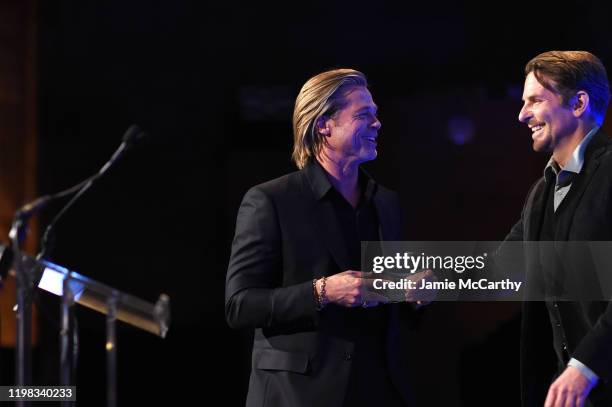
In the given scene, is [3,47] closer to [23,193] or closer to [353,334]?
[23,193]

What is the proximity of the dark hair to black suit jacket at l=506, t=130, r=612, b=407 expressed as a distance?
0.10 metres

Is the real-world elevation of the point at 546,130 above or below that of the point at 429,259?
above

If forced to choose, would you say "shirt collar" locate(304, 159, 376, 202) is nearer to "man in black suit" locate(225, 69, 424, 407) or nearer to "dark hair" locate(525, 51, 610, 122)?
"man in black suit" locate(225, 69, 424, 407)

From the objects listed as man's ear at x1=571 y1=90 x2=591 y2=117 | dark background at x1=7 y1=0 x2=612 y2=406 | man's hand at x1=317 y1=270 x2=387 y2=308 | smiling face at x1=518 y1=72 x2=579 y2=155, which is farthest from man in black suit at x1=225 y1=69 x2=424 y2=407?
dark background at x1=7 y1=0 x2=612 y2=406

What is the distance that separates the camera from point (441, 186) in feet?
14.5

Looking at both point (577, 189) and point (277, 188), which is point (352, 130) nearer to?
point (277, 188)

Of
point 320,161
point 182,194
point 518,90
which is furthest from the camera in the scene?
point 182,194

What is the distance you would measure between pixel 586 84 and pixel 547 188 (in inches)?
11.4

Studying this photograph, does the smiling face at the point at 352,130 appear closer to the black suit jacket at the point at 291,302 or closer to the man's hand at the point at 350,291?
the black suit jacket at the point at 291,302

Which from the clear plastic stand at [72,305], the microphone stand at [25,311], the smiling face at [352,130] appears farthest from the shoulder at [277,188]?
the microphone stand at [25,311]

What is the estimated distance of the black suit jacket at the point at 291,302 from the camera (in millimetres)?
2240

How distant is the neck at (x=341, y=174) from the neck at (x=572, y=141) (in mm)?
579

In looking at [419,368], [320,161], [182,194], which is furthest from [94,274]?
[320,161]

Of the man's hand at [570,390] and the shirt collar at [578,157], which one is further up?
the shirt collar at [578,157]
